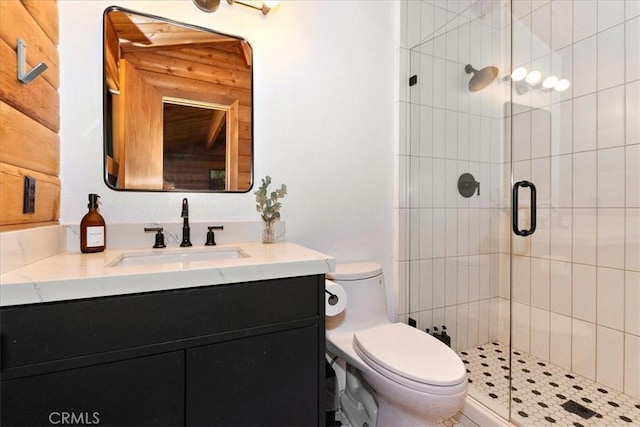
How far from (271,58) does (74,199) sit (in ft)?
3.48

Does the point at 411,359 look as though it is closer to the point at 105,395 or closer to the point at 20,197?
the point at 105,395

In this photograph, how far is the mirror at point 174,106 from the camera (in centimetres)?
132

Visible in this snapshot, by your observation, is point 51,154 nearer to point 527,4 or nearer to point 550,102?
point 550,102

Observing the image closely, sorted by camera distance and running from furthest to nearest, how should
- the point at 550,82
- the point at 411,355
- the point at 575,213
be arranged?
the point at 550,82, the point at 575,213, the point at 411,355

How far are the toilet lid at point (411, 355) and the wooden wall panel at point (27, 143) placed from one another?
1.31 m

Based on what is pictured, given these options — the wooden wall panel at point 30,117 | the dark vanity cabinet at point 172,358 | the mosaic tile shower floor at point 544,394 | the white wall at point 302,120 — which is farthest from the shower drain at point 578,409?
the wooden wall panel at point 30,117

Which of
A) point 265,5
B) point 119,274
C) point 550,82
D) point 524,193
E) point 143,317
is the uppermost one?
point 265,5

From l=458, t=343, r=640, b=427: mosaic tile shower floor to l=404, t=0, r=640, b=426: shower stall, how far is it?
0.04 ft

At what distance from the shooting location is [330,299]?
1308 mm

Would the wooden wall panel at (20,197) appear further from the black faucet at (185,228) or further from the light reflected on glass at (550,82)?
the light reflected on glass at (550,82)

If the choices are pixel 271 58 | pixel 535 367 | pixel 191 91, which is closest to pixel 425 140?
pixel 271 58

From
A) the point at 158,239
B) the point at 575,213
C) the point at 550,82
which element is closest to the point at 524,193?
the point at 575,213

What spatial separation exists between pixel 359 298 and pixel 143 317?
3.33ft

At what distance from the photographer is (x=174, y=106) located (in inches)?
55.3
